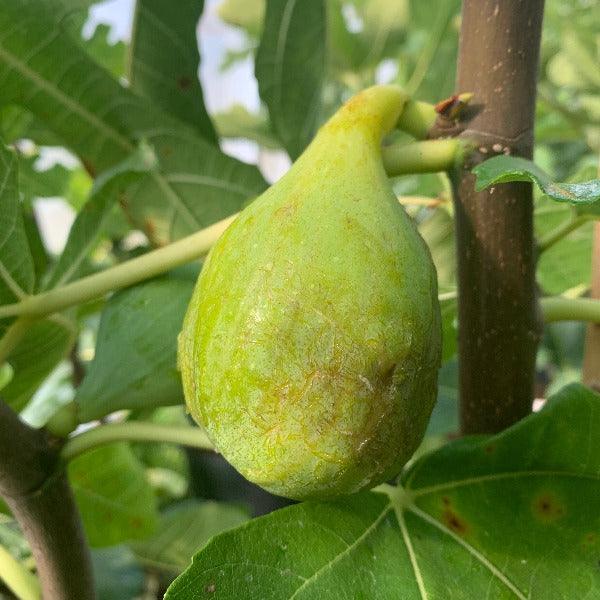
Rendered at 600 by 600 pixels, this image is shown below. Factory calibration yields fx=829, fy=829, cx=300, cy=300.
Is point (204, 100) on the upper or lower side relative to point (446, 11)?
lower

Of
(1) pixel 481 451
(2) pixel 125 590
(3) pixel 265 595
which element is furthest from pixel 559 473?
(2) pixel 125 590

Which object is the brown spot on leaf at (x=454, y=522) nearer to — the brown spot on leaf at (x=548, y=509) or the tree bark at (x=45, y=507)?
the brown spot on leaf at (x=548, y=509)

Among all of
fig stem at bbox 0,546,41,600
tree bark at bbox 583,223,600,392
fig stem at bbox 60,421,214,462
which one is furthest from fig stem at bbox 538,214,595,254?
fig stem at bbox 0,546,41,600

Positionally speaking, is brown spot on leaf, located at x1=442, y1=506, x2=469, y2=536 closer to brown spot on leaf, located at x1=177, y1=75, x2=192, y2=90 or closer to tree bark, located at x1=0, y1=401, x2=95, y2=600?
tree bark, located at x1=0, y1=401, x2=95, y2=600

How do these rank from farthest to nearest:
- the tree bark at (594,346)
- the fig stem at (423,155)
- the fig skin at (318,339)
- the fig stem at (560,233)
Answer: the tree bark at (594,346)
the fig stem at (560,233)
the fig stem at (423,155)
the fig skin at (318,339)

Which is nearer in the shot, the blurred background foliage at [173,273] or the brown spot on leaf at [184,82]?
the blurred background foliage at [173,273]

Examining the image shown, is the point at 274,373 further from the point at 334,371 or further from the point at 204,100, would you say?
the point at 204,100

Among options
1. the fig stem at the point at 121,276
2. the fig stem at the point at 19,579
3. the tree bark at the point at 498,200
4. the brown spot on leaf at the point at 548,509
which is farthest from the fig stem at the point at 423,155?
the fig stem at the point at 19,579
